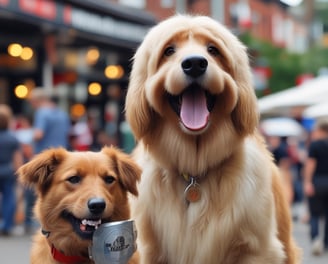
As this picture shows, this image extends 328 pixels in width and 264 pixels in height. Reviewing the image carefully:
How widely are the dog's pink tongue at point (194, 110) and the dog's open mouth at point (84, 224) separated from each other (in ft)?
2.73

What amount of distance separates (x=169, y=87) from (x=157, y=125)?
1.24ft

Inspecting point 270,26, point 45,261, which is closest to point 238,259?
point 45,261

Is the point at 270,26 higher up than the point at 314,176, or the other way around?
the point at 270,26

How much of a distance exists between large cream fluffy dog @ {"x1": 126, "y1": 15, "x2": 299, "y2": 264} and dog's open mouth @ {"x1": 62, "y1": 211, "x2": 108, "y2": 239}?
0.91ft

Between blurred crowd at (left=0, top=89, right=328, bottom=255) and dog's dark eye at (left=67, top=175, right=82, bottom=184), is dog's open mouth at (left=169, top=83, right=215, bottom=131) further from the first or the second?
blurred crowd at (left=0, top=89, right=328, bottom=255)

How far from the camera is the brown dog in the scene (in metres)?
4.62

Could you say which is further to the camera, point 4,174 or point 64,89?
point 64,89

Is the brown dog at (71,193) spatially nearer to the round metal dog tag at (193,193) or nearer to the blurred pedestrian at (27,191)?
the round metal dog tag at (193,193)

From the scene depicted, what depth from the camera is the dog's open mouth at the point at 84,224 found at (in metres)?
4.57

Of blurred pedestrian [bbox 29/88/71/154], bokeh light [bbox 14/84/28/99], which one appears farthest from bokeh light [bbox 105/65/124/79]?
blurred pedestrian [bbox 29/88/71/154]

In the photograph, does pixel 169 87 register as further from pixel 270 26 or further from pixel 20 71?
pixel 270 26

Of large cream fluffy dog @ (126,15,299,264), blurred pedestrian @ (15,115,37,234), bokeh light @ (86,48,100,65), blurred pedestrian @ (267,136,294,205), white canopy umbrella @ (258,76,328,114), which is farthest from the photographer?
bokeh light @ (86,48,100,65)

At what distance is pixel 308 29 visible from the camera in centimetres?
8450

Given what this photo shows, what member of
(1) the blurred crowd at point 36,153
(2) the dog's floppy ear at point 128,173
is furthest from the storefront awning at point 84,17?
(2) the dog's floppy ear at point 128,173
